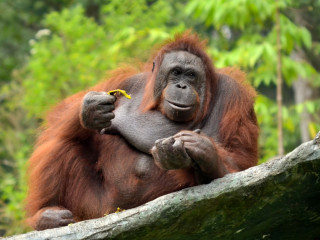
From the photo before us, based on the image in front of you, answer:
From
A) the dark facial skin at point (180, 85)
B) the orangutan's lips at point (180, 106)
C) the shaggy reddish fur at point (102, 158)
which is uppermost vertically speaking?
the dark facial skin at point (180, 85)

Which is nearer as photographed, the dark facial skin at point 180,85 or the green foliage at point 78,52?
the dark facial skin at point 180,85

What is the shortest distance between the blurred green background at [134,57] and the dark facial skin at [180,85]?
97.8 inches

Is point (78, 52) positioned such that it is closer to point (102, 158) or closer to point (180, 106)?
point (102, 158)

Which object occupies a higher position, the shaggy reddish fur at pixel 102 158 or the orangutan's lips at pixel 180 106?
the orangutan's lips at pixel 180 106

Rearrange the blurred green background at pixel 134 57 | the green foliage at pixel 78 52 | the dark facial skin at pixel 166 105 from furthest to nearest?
the green foliage at pixel 78 52 < the blurred green background at pixel 134 57 < the dark facial skin at pixel 166 105

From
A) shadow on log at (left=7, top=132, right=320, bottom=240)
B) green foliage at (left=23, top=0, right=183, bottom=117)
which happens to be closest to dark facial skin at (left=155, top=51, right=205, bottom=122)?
shadow on log at (left=7, top=132, right=320, bottom=240)

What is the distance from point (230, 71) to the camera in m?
4.22

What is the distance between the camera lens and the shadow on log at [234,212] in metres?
2.43

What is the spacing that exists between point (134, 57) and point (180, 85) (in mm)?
3759

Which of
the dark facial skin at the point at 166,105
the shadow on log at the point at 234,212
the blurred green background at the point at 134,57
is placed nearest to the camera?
the shadow on log at the point at 234,212

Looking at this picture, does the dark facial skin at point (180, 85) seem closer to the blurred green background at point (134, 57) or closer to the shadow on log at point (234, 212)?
the shadow on log at point (234, 212)

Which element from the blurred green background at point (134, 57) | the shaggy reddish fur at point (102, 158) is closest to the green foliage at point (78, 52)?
the blurred green background at point (134, 57)

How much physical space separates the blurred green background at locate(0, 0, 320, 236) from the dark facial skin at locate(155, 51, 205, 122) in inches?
97.8

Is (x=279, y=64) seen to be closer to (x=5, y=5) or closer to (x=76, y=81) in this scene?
(x=76, y=81)
